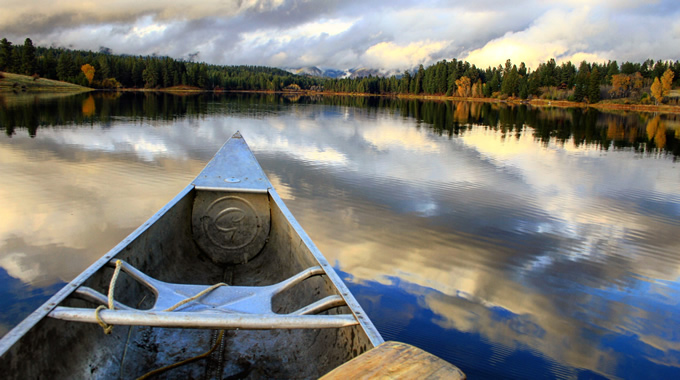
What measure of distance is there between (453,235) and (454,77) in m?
122

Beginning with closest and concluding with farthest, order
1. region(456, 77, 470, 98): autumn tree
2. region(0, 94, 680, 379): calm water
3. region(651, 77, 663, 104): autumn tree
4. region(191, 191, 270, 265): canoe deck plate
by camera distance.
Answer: region(0, 94, 680, 379): calm water → region(191, 191, 270, 265): canoe deck plate → region(651, 77, 663, 104): autumn tree → region(456, 77, 470, 98): autumn tree

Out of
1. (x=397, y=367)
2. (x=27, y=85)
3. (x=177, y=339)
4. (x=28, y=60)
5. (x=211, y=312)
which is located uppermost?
(x=28, y=60)

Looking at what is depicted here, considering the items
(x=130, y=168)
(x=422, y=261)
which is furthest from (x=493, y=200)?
(x=130, y=168)

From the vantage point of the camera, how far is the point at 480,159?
1700 cm

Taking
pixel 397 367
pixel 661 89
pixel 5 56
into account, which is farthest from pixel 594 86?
pixel 5 56

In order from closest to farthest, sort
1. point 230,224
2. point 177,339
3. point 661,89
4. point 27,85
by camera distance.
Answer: point 177,339 < point 230,224 < point 27,85 < point 661,89

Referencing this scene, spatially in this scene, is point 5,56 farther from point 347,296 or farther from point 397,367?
point 397,367

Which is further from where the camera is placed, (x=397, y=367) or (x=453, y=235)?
(x=453, y=235)

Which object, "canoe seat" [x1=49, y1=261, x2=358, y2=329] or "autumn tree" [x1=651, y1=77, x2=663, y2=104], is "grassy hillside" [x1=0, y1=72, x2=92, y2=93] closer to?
"canoe seat" [x1=49, y1=261, x2=358, y2=329]

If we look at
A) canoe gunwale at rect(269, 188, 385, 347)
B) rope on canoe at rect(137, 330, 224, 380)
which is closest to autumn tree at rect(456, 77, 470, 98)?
canoe gunwale at rect(269, 188, 385, 347)

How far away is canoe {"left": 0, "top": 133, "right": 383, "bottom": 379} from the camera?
9.12 ft

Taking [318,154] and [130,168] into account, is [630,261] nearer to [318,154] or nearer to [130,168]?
[318,154]

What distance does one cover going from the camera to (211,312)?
123 inches

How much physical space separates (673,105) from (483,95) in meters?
45.1
